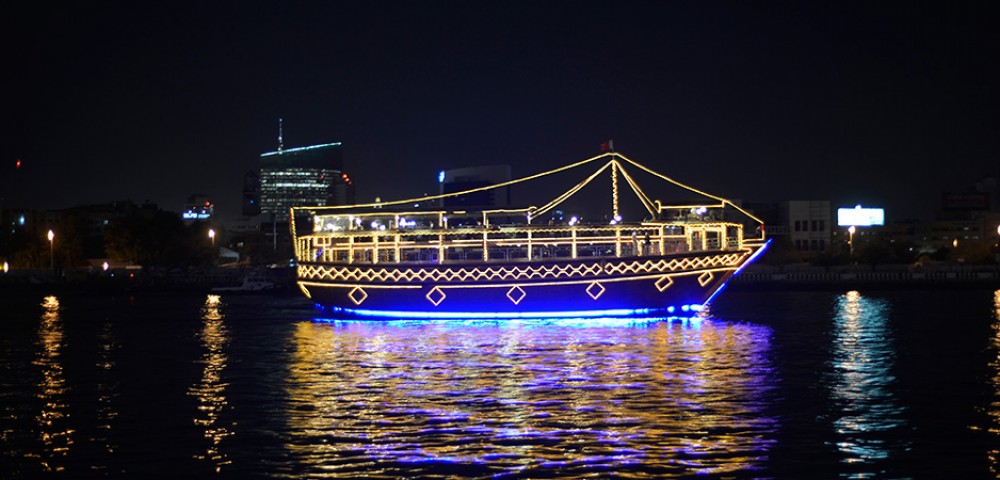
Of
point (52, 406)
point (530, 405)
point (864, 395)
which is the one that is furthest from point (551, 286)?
point (52, 406)

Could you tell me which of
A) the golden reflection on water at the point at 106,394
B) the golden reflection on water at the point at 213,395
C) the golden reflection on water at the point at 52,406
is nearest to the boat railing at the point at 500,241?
the golden reflection on water at the point at 213,395

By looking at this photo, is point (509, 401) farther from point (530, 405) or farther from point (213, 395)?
point (213, 395)

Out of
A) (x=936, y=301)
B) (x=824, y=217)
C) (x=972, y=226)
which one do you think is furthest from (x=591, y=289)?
(x=972, y=226)

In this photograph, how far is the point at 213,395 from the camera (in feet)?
94.5

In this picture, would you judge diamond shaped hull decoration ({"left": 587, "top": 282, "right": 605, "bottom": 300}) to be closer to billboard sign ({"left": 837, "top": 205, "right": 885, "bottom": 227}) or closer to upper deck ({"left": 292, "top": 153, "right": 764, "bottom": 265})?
upper deck ({"left": 292, "top": 153, "right": 764, "bottom": 265})

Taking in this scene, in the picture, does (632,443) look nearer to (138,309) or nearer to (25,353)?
(25,353)

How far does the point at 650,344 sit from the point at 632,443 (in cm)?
1907

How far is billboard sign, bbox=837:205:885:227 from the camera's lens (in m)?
166

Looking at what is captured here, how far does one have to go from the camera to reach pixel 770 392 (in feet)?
92.6

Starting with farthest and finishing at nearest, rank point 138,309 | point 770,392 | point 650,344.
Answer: point 138,309 < point 650,344 < point 770,392

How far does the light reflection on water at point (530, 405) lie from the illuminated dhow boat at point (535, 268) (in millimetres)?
9183

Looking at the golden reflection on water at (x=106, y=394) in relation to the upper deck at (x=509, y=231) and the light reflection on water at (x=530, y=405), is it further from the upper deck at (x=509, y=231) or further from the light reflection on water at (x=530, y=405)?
the upper deck at (x=509, y=231)

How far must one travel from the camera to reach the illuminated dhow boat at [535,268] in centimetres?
5288

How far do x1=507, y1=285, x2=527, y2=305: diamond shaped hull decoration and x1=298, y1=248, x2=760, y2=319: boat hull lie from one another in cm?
5
